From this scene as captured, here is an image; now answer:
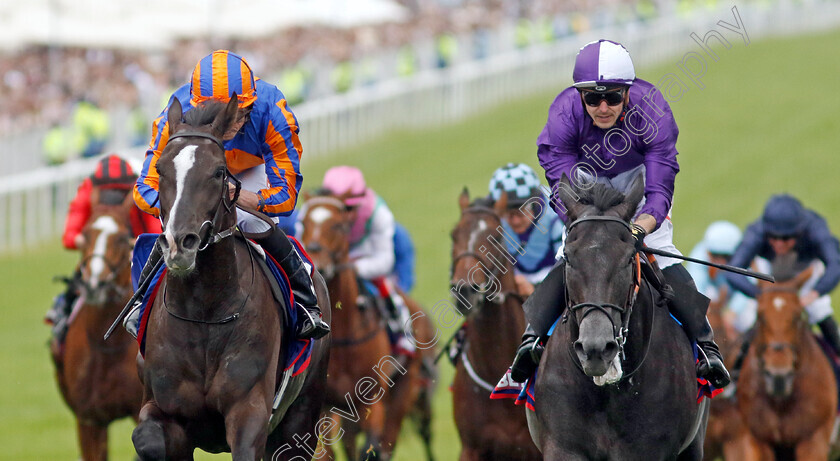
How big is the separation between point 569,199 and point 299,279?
164 centimetres

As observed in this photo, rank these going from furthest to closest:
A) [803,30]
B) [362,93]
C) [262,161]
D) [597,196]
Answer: [803,30], [362,93], [262,161], [597,196]

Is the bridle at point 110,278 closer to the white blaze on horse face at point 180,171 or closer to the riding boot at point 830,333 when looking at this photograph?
the white blaze on horse face at point 180,171

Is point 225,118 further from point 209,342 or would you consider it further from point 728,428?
point 728,428

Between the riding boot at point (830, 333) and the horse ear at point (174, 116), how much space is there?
17.8 feet

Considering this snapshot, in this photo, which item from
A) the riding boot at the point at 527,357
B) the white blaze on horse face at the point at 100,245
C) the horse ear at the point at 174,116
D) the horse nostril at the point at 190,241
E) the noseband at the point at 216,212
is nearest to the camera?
the horse nostril at the point at 190,241

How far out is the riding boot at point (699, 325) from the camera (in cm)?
621

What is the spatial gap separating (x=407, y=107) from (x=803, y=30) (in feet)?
73.8

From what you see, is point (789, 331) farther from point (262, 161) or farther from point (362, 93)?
point (362, 93)

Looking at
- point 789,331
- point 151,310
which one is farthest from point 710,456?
point 151,310

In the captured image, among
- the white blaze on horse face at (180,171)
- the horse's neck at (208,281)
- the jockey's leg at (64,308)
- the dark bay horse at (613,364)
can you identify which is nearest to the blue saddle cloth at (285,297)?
the horse's neck at (208,281)

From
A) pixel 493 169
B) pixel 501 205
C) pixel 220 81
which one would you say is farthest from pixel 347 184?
pixel 493 169

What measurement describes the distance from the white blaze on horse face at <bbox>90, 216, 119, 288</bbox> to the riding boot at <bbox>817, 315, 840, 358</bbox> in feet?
16.4

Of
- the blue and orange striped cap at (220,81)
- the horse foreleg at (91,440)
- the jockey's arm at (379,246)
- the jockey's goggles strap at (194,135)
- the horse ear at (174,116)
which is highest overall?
the blue and orange striped cap at (220,81)

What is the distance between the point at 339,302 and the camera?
918cm
